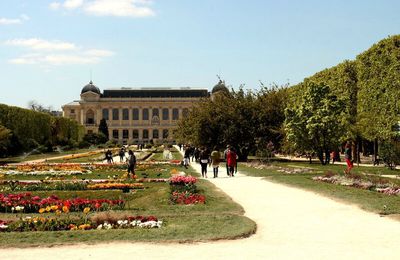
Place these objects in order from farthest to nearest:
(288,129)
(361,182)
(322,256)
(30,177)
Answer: (288,129) < (30,177) < (361,182) < (322,256)

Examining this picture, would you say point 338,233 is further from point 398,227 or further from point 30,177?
point 30,177

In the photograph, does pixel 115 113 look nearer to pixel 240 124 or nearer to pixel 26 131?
pixel 26 131

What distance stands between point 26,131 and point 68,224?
49425 millimetres

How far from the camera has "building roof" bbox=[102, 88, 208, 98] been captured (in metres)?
145

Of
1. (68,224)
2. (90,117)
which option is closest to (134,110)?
(90,117)

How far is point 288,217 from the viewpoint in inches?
460

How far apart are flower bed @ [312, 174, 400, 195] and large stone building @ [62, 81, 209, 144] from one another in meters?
121

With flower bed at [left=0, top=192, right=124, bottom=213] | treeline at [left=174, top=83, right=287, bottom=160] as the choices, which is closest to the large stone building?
treeline at [left=174, top=83, right=287, bottom=160]

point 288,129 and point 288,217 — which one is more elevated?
point 288,129

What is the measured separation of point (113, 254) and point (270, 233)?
3087 millimetres

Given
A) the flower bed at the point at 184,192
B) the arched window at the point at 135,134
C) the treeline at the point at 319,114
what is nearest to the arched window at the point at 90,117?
the arched window at the point at 135,134

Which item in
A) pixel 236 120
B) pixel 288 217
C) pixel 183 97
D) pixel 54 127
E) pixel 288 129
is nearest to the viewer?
pixel 288 217

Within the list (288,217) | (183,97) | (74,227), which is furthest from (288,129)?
(183,97)

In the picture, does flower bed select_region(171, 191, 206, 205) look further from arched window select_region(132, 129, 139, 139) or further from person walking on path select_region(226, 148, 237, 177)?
arched window select_region(132, 129, 139, 139)
